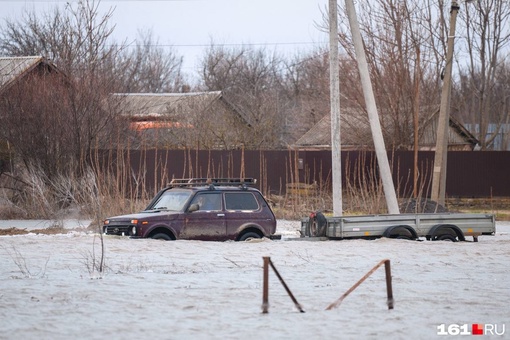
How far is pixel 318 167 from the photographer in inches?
1420

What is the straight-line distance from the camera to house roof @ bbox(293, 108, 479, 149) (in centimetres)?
3744

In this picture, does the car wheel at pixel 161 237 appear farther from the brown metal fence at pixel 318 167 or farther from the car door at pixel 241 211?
the brown metal fence at pixel 318 167

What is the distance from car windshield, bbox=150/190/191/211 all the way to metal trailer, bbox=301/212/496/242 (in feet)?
10.3

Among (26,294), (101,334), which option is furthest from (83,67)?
(101,334)

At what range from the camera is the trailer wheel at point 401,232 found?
20.3 metres

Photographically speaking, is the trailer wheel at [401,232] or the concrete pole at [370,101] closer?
the trailer wheel at [401,232]

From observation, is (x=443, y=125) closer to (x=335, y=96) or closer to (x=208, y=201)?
(x=335, y=96)

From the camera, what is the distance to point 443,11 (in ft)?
141

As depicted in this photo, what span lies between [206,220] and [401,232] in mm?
4549

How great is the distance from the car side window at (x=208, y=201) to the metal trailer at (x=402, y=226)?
7.97ft

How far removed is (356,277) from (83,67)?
20271mm

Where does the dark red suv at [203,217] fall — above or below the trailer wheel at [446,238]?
above

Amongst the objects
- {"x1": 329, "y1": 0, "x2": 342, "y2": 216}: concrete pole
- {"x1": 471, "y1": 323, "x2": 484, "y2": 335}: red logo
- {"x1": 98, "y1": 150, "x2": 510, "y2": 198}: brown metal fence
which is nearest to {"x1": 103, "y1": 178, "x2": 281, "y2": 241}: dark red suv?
{"x1": 329, "y1": 0, "x2": 342, "y2": 216}: concrete pole

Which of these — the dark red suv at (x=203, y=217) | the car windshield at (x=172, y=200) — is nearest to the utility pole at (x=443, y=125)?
the dark red suv at (x=203, y=217)
